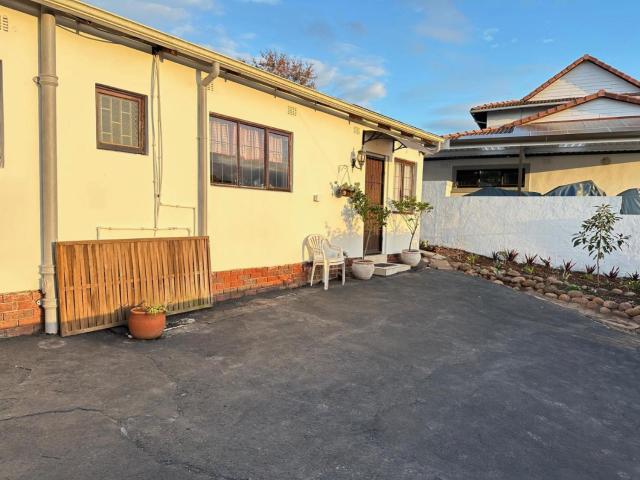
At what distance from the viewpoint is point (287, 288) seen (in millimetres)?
7234

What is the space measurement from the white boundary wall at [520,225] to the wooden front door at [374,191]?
3.40 metres

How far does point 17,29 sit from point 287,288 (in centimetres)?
501

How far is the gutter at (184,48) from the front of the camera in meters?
4.06

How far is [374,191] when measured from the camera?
968 cm

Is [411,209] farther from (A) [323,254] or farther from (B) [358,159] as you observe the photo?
(A) [323,254]

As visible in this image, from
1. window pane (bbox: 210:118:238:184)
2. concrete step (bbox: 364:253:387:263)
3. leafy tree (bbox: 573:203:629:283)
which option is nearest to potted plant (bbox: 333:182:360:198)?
concrete step (bbox: 364:253:387:263)

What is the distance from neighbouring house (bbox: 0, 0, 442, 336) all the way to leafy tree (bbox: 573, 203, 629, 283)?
6.17m

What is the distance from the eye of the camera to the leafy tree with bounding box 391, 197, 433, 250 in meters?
9.42

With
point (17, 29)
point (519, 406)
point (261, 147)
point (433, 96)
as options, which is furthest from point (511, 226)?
point (17, 29)

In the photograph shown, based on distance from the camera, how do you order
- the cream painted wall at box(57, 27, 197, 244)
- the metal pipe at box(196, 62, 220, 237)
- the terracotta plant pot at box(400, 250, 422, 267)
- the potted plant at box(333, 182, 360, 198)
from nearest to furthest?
the cream painted wall at box(57, 27, 197, 244)
the metal pipe at box(196, 62, 220, 237)
the potted plant at box(333, 182, 360, 198)
the terracotta plant pot at box(400, 250, 422, 267)

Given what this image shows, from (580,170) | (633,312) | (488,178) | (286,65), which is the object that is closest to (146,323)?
(633,312)

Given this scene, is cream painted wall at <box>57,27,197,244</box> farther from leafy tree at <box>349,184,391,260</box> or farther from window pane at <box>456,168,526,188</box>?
window pane at <box>456,168,526,188</box>

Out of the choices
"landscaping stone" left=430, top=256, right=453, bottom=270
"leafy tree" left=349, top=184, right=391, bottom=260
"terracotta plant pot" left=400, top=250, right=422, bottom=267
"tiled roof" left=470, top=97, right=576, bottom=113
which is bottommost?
"landscaping stone" left=430, top=256, right=453, bottom=270

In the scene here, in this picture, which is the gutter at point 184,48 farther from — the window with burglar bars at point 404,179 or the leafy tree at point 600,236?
the leafy tree at point 600,236
